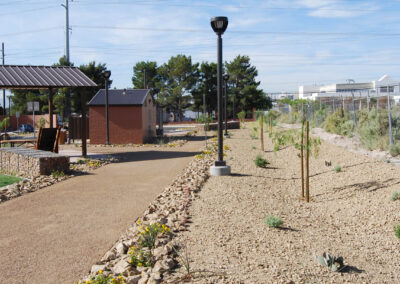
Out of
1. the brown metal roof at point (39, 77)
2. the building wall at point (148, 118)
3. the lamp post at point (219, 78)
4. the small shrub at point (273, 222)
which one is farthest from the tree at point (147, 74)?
the small shrub at point (273, 222)

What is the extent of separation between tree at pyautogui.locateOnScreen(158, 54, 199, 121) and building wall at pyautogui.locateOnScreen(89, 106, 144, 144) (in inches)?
1273

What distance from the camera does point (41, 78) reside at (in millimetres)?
13477

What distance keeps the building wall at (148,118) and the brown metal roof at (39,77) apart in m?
7.66

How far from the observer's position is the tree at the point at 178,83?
177 feet

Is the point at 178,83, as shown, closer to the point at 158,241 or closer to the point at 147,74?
the point at 147,74

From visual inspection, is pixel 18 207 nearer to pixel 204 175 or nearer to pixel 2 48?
pixel 204 175

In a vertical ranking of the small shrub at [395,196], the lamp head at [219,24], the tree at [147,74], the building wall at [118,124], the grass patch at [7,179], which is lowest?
the grass patch at [7,179]

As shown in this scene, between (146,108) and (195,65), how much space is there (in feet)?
109

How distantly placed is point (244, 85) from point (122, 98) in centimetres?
3597

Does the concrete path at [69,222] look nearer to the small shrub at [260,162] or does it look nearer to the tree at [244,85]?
the small shrub at [260,162]

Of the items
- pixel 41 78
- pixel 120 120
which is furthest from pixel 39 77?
pixel 120 120

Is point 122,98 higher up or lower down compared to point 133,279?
higher up

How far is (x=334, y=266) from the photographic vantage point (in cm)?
427

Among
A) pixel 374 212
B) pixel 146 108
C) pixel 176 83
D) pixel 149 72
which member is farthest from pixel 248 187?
pixel 149 72
